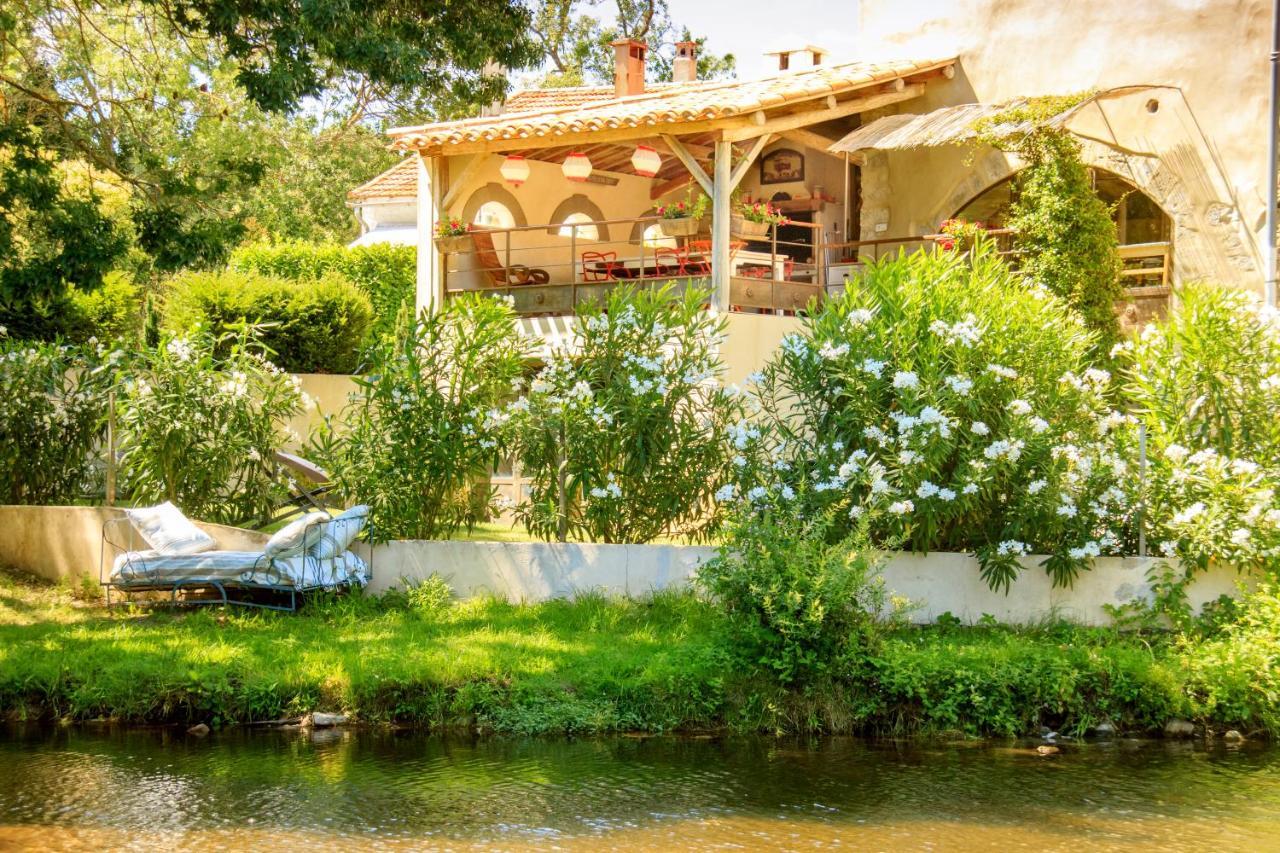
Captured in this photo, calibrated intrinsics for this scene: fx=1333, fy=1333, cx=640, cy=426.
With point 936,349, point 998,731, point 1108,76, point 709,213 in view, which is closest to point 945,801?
point 998,731

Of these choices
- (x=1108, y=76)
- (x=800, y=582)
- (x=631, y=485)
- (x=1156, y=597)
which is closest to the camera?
(x=800, y=582)

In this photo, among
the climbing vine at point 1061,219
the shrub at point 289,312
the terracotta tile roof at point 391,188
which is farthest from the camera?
the terracotta tile roof at point 391,188

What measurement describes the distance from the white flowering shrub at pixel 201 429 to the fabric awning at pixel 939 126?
7.59 m

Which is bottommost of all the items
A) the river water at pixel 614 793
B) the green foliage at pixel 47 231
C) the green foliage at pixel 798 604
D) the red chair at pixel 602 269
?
the river water at pixel 614 793

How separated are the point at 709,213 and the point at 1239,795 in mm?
10374

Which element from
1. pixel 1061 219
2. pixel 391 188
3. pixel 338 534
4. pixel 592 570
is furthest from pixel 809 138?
pixel 391 188

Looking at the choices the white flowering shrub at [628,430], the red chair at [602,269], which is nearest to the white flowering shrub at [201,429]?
the white flowering shrub at [628,430]

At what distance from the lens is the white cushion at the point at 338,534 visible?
437 inches

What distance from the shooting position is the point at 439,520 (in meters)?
12.0

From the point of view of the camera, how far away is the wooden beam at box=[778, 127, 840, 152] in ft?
59.9

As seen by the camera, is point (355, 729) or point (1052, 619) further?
point (1052, 619)

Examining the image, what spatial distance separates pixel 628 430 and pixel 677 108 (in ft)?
19.6

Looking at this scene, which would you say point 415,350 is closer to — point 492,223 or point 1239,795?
point 1239,795

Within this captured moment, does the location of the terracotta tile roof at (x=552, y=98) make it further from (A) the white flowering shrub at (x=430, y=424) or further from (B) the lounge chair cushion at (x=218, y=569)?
(B) the lounge chair cushion at (x=218, y=569)
